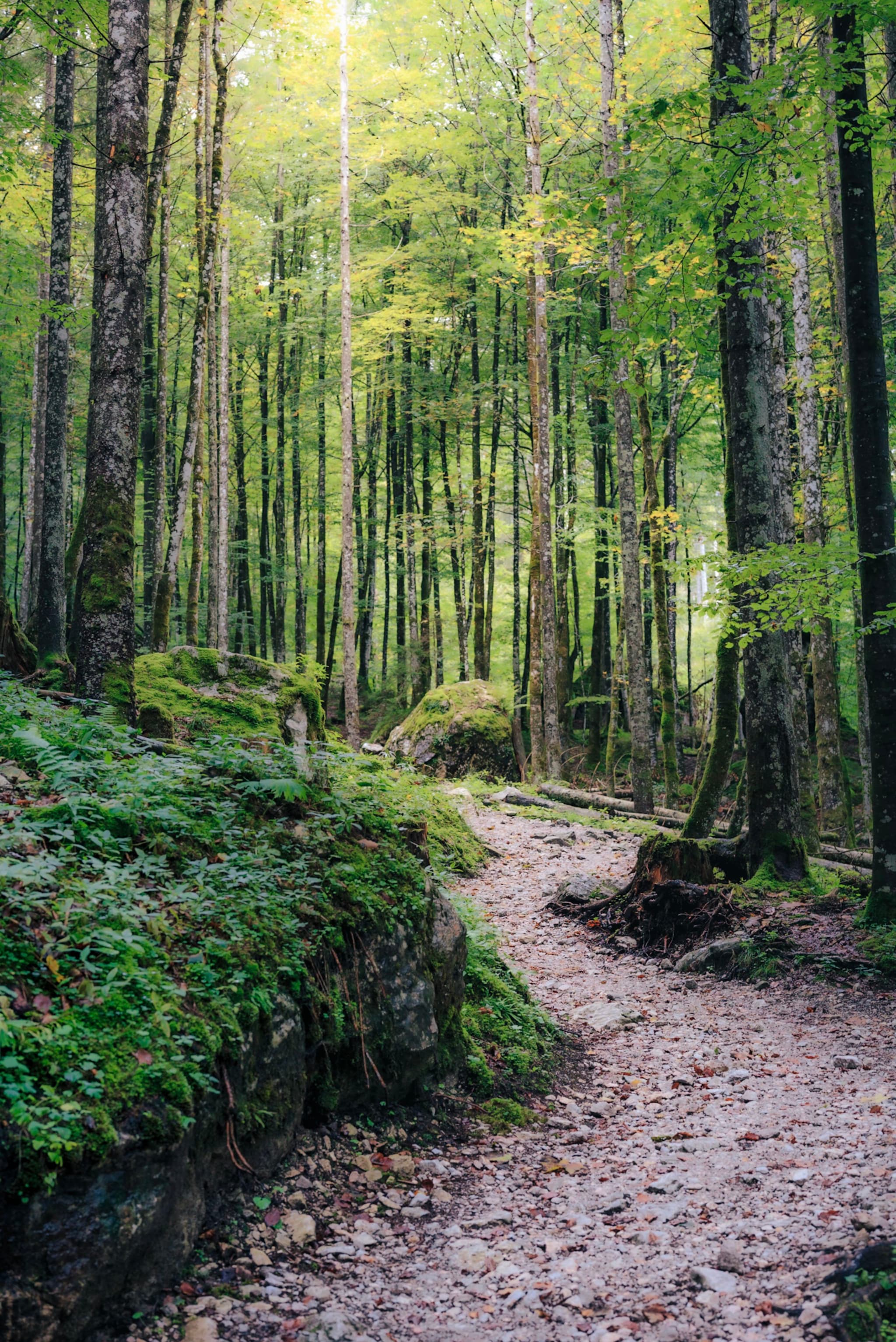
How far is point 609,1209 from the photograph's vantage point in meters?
3.70

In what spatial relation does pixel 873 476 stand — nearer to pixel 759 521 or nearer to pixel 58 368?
pixel 759 521

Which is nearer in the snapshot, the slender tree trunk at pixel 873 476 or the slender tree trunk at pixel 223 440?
the slender tree trunk at pixel 873 476

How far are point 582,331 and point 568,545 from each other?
6202 millimetres

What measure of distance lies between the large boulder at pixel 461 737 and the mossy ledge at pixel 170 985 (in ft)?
37.5

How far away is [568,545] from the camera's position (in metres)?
20.0

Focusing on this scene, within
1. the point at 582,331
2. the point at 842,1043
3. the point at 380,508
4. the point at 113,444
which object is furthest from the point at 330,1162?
the point at 380,508

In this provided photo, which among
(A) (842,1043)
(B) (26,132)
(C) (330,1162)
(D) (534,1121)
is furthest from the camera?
(B) (26,132)

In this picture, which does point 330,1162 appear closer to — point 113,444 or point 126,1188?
point 126,1188

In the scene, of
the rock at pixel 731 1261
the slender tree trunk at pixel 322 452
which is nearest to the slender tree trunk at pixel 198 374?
the slender tree trunk at pixel 322 452

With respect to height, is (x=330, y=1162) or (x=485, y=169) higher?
(x=485, y=169)

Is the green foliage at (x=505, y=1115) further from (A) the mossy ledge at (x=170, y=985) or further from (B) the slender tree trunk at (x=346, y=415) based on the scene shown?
Result: (B) the slender tree trunk at (x=346, y=415)

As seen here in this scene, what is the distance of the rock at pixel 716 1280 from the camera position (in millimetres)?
2879

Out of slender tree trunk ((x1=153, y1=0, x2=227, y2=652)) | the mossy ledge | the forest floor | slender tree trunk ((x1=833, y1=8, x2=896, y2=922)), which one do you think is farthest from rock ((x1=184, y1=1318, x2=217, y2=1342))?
slender tree trunk ((x1=153, y1=0, x2=227, y2=652))

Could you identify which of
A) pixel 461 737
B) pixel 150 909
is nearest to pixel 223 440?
pixel 461 737
